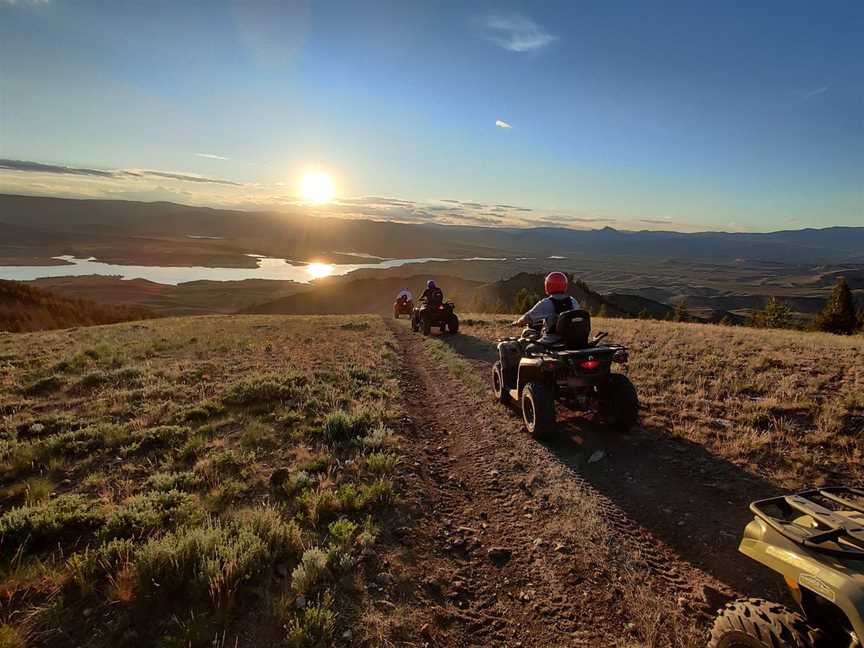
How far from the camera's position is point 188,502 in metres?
4.84

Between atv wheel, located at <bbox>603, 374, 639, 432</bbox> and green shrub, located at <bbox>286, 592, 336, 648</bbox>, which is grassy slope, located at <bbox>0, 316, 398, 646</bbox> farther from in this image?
atv wheel, located at <bbox>603, 374, 639, 432</bbox>

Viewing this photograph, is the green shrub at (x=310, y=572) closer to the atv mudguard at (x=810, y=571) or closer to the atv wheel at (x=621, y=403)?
the atv mudguard at (x=810, y=571)

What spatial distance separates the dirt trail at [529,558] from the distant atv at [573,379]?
0.77 metres

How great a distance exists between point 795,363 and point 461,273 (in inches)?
7111

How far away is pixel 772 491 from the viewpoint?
5168mm

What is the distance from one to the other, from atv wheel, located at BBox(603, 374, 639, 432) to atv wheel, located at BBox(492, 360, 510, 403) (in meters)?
2.17

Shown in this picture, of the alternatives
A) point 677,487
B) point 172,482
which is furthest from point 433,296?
point 172,482

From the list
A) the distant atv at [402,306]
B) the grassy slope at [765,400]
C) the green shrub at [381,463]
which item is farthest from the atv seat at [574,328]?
the distant atv at [402,306]

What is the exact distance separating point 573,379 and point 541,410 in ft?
2.33

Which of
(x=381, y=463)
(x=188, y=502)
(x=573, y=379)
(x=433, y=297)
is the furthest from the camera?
(x=433, y=297)

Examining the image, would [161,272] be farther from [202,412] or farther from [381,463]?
[381,463]

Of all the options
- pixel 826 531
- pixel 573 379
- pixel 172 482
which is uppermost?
pixel 826 531

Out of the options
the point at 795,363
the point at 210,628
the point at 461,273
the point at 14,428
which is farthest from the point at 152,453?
the point at 461,273

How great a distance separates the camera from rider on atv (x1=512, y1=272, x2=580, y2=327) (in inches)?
292
